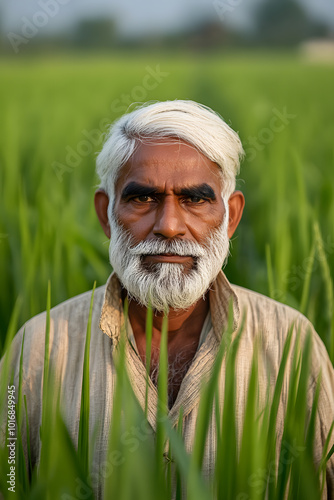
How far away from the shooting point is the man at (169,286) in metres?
1.33

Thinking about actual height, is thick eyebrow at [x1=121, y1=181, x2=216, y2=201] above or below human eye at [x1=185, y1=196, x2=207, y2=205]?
above

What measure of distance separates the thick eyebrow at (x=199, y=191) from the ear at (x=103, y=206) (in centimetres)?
26

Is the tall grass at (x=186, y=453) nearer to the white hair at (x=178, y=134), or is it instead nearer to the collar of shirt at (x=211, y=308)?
the collar of shirt at (x=211, y=308)

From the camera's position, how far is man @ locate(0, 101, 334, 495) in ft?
4.37

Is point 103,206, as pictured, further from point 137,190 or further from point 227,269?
point 227,269

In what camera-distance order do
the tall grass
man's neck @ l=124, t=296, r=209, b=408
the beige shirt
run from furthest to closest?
man's neck @ l=124, t=296, r=209, b=408 < the beige shirt < the tall grass

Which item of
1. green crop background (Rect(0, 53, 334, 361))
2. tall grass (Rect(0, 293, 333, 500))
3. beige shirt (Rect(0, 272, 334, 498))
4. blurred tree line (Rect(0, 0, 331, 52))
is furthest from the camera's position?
blurred tree line (Rect(0, 0, 331, 52))

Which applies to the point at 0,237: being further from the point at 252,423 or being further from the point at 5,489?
the point at 252,423

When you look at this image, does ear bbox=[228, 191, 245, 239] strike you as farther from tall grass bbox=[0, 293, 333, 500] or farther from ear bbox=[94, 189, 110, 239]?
tall grass bbox=[0, 293, 333, 500]

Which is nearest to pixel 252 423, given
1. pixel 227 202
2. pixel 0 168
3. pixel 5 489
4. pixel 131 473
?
pixel 131 473

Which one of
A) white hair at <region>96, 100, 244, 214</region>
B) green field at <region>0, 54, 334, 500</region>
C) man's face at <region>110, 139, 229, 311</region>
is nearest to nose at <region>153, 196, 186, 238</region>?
man's face at <region>110, 139, 229, 311</region>

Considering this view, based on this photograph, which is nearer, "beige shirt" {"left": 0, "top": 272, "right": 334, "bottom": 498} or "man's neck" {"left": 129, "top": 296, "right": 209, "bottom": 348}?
"beige shirt" {"left": 0, "top": 272, "right": 334, "bottom": 498}

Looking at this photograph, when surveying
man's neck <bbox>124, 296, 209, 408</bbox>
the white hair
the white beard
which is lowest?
man's neck <bbox>124, 296, 209, 408</bbox>

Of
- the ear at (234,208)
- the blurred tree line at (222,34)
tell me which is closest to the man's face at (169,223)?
the ear at (234,208)
